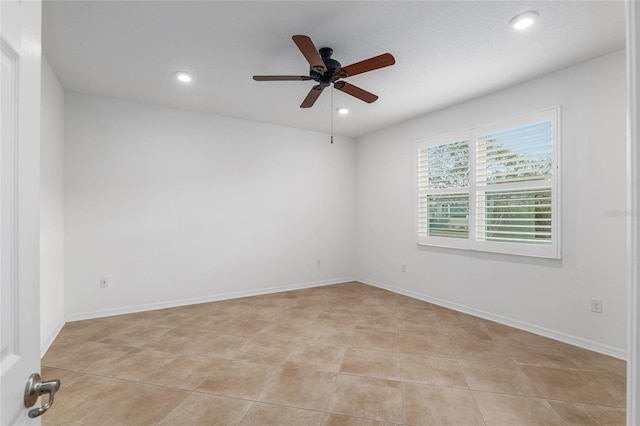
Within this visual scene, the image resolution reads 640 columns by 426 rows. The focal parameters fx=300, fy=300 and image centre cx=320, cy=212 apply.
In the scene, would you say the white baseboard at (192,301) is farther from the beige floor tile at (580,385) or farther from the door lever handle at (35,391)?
the door lever handle at (35,391)

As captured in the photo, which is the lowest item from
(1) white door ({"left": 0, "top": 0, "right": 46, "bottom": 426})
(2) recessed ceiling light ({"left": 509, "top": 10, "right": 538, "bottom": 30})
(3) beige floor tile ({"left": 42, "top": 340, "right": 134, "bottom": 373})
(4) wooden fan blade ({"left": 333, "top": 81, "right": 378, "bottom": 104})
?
(3) beige floor tile ({"left": 42, "top": 340, "right": 134, "bottom": 373})

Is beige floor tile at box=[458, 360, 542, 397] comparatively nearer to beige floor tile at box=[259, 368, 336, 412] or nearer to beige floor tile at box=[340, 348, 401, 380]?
beige floor tile at box=[340, 348, 401, 380]

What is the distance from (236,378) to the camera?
2359 millimetres

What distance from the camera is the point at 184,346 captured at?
9.60 ft

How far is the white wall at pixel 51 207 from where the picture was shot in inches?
114

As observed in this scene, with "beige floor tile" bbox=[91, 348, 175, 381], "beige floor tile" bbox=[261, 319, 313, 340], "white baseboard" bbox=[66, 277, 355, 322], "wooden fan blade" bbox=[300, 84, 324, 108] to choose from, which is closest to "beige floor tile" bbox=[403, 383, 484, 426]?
"beige floor tile" bbox=[261, 319, 313, 340]

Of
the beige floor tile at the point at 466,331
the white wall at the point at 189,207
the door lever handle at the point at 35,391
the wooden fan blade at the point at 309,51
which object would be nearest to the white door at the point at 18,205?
the door lever handle at the point at 35,391

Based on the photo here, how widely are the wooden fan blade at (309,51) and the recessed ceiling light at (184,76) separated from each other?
161cm

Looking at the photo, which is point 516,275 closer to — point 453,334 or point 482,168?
point 453,334

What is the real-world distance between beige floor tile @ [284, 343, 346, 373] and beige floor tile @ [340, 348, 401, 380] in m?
0.07

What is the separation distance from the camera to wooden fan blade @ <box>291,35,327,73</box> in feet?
6.67

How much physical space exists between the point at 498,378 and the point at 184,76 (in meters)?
4.06

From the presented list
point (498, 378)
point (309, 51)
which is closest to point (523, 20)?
point (309, 51)

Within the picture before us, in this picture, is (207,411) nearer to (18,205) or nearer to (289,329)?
(289,329)
